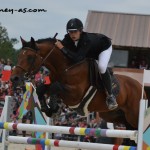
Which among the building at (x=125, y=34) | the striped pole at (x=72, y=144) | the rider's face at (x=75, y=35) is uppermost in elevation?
the building at (x=125, y=34)

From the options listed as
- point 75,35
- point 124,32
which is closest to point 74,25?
point 75,35

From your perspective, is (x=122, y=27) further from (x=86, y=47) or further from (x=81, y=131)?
(x=81, y=131)

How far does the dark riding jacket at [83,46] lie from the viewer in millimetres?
6426

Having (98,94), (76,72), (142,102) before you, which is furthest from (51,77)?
(142,102)

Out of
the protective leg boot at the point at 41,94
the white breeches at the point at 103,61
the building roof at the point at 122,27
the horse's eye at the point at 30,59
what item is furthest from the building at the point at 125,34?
the horse's eye at the point at 30,59

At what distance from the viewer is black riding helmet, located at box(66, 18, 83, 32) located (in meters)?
6.40

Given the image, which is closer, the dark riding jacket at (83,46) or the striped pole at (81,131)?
the striped pole at (81,131)

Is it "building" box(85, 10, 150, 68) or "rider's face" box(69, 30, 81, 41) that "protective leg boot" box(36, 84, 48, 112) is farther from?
"building" box(85, 10, 150, 68)

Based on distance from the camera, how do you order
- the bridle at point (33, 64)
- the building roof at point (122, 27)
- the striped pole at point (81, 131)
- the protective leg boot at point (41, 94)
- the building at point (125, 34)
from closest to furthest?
1. the striped pole at point (81, 131)
2. the bridle at point (33, 64)
3. the protective leg boot at point (41, 94)
4. the building at point (125, 34)
5. the building roof at point (122, 27)

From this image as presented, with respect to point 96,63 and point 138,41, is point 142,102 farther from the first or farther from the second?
point 138,41

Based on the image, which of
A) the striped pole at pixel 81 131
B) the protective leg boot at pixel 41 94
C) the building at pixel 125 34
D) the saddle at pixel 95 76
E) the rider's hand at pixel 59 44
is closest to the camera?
the striped pole at pixel 81 131

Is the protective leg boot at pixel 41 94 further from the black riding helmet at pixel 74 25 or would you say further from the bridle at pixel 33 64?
the black riding helmet at pixel 74 25

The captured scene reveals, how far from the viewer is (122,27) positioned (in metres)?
25.8

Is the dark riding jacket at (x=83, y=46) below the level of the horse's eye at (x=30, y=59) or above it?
above
